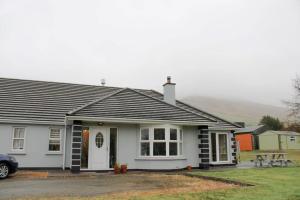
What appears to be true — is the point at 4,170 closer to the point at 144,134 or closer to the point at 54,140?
the point at 54,140

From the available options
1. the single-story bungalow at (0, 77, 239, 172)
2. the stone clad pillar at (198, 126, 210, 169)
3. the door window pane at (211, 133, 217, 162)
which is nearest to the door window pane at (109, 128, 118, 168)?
the single-story bungalow at (0, 77, 239, 172)

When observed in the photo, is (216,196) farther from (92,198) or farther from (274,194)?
(92,198)

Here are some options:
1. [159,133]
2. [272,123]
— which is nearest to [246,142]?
[272,123]

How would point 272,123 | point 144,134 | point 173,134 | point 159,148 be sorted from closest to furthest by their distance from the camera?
point 159,148 → point 144,134 → point 173,134 → point 272,123

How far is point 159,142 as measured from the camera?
19.2m

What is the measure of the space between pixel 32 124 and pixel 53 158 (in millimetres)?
2448

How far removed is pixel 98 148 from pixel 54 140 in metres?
3.36

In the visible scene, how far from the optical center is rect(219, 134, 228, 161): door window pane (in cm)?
2314

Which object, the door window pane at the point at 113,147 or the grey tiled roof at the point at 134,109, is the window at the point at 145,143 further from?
the door window pane at the point at 113,147

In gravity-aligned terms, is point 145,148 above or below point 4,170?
above

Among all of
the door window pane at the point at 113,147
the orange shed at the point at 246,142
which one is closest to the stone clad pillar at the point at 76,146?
the door window pane at the point at 113,147

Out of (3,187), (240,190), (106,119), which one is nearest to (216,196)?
(240,190)

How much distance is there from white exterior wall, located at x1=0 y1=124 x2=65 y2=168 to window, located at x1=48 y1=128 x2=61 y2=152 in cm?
27

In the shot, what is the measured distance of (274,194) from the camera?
10312 millimetres
